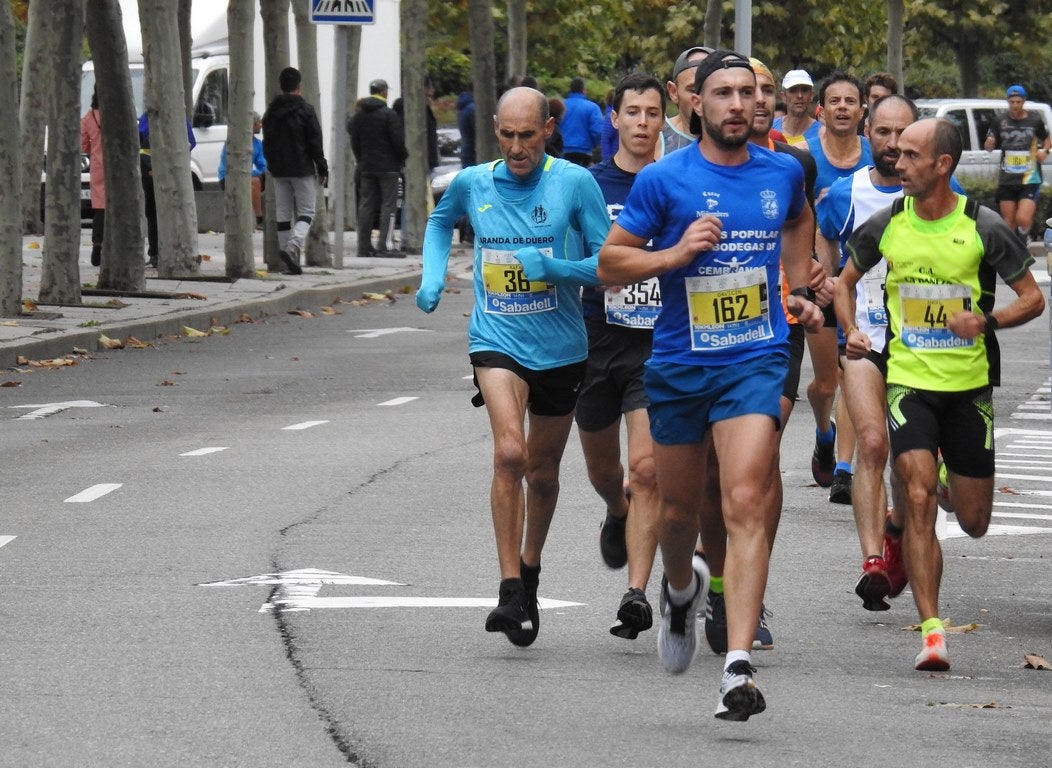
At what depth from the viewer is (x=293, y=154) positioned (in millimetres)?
25391

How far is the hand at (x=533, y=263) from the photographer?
759 centimetres

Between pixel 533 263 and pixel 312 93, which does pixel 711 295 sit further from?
pixel 312 93

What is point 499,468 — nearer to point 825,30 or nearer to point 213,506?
point 213,506

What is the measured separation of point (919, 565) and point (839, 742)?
4.73ft

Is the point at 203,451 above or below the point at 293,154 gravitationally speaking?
below

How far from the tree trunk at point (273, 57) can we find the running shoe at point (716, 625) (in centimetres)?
1859

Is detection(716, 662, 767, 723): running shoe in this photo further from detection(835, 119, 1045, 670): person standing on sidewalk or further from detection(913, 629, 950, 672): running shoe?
detection(835, 119, 1045, 670): person standing on sidewalk

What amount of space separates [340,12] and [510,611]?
Result: 19.9 metres

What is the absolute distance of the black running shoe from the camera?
290 inches

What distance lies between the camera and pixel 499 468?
7641 millimetres

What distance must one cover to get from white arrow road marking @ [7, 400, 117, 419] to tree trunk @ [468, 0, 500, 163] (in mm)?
16826

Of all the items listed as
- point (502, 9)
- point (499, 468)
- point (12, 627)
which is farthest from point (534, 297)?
point (502, 9)

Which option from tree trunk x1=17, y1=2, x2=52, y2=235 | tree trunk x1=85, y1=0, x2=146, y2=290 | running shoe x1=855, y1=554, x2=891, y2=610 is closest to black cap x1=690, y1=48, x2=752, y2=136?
running shoe x1=855, y1=554, x2=891, y2=610

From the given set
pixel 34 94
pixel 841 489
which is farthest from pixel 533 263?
pixel 34 94
